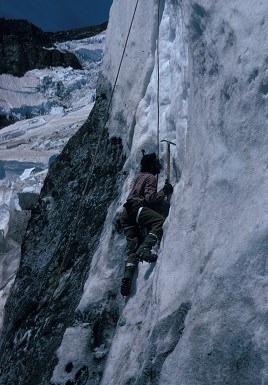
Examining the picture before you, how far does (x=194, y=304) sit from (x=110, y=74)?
5.21m

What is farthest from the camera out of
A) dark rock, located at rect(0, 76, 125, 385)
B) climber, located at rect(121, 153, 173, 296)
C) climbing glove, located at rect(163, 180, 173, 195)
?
dark rock, located at rect(0, 76, 125, 385)

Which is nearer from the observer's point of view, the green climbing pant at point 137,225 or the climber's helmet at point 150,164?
the green climbing pant at point 137,225

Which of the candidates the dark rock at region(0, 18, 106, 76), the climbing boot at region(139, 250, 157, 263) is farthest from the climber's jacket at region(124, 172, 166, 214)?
the dark rock at region(0, 18, 106, 76)

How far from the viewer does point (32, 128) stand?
18.2m

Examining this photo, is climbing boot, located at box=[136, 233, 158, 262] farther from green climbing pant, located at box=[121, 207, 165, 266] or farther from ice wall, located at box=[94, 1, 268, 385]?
ice wall, located at box=[94, 1, 268, 385]

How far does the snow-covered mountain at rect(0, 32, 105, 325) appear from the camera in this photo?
970cm

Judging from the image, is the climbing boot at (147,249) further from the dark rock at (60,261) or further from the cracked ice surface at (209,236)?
the dark rock at (60,261)

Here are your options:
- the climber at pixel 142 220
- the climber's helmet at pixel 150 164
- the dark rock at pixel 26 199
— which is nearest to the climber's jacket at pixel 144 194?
the climber at pixel 142 220

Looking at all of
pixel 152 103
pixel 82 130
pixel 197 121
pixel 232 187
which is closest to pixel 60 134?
pixel 82 130

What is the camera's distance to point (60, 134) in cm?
1498

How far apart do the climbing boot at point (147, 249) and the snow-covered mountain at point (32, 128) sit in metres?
3.94

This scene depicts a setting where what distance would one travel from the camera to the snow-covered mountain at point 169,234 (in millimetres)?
2865

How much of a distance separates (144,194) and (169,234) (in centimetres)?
75

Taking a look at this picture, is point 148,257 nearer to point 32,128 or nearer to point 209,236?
point 209,236
